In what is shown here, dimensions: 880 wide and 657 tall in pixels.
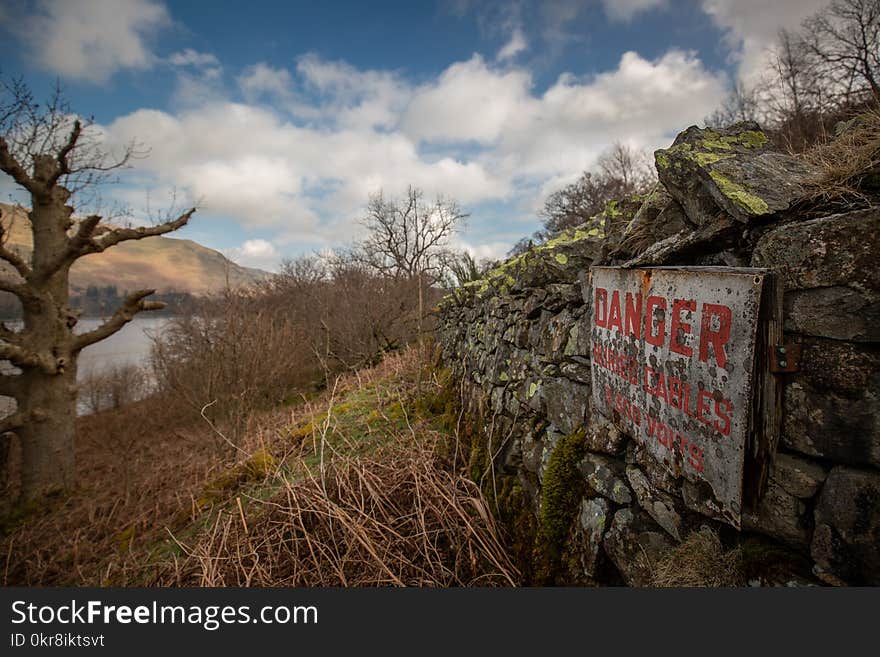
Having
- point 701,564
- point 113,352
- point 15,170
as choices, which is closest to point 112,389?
point 15,170

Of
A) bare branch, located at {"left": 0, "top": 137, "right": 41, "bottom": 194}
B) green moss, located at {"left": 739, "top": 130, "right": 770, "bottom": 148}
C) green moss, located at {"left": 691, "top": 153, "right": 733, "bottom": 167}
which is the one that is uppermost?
bare branch, located at {"left": 0, "top": 137, "right": 41, "bottom": 194}

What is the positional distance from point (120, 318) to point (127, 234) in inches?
75.0

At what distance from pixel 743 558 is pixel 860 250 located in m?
0.98

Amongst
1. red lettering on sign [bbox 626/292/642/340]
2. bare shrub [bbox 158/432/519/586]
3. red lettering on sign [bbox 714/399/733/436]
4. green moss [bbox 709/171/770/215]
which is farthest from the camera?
bare shrub [bbox 158/432/519/586]

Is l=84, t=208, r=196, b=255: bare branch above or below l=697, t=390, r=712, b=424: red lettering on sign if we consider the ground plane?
above

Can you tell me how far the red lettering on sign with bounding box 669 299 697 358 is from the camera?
1.45 m

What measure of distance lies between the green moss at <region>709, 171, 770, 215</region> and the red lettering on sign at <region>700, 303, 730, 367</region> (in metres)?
0.38

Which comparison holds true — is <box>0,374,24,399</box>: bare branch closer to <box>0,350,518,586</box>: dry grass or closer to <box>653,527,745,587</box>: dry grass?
<box>0,350,518,586</box>: dry grass

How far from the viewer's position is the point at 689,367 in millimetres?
1464

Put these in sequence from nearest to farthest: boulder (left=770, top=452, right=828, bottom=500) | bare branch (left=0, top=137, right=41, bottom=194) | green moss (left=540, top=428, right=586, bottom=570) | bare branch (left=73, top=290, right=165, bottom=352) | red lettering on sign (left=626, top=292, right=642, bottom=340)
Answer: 1. boulder (left=770, top=452, right=828, bottom=500)
2. red lettering on sign (left=626, top=292, right=642, bottom=340)
3. green moss (left=540, top=428, right=586, bottom=570)
4. bare branch (left=0, top=137, right=41, bottom=194)
5. bare branch (left=73, top=290, right=165, bottom=352)

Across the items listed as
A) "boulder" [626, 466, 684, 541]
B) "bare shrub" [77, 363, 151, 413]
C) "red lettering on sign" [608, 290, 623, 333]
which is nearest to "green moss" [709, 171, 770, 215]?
"red lettering on sign" [608, 290, 623, 333]

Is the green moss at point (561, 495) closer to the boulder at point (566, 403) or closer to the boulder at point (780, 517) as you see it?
the boulder at point (566, 403)

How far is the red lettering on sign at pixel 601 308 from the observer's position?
2078mm

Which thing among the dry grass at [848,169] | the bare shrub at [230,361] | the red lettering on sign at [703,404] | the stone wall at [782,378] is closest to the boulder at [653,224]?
the stone wall at [782,378]
